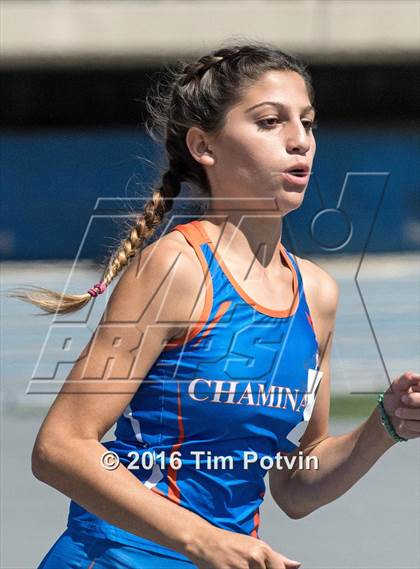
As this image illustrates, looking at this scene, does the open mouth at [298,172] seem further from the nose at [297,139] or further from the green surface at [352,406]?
the green surface at [352,406]

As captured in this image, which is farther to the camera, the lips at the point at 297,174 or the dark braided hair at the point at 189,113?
the dark braided hair at the point at 189,113

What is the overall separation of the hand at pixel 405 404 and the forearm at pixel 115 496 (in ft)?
1.43

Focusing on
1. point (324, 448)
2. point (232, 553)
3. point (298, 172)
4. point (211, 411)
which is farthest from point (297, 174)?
point (232, 553)

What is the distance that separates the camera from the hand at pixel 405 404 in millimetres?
1829

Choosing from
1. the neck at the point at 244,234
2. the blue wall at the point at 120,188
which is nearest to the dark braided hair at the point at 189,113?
the neck at the point at 244,234

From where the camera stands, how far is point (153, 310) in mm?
1699

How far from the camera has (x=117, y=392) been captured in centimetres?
168

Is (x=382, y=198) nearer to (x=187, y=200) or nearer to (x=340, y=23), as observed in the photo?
(x=340, y=23)

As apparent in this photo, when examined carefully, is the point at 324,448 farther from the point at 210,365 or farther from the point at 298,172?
the point at 298,172

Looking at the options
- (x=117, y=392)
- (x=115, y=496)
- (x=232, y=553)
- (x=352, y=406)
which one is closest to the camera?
(x=232, y=553)

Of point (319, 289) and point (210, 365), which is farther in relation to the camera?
point (319, 289)

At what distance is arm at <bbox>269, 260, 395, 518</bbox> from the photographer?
77.1 inches

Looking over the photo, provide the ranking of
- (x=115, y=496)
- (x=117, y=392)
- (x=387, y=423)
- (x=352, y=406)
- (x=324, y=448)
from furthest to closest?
1. (x=352, y=406)
2. (x=324, y=448)
3. (x=387, y=423)
4. (x=117, y=392)
5. (x=115, y=496)

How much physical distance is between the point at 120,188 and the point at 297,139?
11410 millimetres
